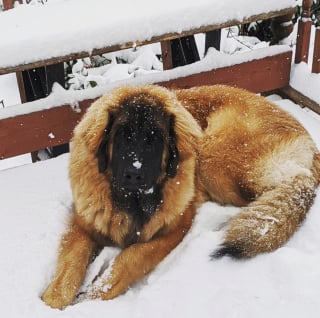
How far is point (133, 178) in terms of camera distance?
2553mm

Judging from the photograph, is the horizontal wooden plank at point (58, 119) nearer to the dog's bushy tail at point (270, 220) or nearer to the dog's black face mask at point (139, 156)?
the dog's black face mask at point (139, 156)

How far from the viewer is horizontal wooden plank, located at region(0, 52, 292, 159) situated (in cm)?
377

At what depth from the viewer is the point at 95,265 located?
285cm

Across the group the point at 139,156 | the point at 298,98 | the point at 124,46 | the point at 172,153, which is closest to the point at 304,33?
the point at 298,98

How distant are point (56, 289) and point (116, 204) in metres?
0.60

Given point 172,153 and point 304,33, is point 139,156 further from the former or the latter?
point 304,33

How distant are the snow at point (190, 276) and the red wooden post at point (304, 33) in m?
2.03

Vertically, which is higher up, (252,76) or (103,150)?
(103,150)

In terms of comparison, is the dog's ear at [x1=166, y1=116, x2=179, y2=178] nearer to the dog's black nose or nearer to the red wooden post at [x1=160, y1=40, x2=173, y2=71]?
the dog's black nose

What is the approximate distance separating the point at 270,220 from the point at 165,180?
670 mm

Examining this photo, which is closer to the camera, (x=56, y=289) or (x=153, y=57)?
(x=56, y=289)

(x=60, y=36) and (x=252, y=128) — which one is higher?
(x=60, y=36)

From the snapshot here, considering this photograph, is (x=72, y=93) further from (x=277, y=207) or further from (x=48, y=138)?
(x=277, y=207)

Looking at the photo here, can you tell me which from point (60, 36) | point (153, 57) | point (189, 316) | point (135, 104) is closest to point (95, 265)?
point (189, 316)
